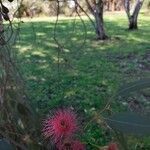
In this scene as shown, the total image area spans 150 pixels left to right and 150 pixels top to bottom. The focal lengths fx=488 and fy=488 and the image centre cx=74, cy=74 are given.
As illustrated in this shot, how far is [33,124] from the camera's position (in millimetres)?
1161

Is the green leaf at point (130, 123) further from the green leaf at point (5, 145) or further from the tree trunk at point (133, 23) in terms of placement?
the tree trunk at point (133, 23)

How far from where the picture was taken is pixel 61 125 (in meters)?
0.88

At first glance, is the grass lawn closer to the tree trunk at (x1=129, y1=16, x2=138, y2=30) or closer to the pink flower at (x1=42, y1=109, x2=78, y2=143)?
the tree trunk at (x1=129, y1=16, x2=138, y2=30)

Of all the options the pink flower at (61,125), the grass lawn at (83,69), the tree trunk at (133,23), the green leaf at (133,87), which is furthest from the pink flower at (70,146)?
the tree trunk at (133,23)

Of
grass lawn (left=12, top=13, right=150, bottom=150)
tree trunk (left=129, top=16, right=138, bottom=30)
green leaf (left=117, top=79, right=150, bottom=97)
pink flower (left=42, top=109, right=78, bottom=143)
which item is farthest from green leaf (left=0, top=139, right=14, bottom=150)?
tree trunk (left=129, top=16, right=138, bottom=30)

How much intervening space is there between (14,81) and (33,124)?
0.24 m

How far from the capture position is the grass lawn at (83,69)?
564 centimetres

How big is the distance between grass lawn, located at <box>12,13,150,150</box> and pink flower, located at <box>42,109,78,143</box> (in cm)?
266

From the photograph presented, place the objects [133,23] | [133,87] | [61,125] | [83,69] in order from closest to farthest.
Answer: [61,125] → [133,87] → [83,69] → [133,23]

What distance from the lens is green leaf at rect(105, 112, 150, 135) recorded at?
0.88 meters

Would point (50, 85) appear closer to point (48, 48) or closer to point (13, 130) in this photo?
point (48, 48)

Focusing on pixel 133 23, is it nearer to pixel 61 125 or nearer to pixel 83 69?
pixel 83 69

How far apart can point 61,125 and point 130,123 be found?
132 mm

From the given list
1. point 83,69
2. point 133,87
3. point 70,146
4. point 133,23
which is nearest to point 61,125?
point 70,146
